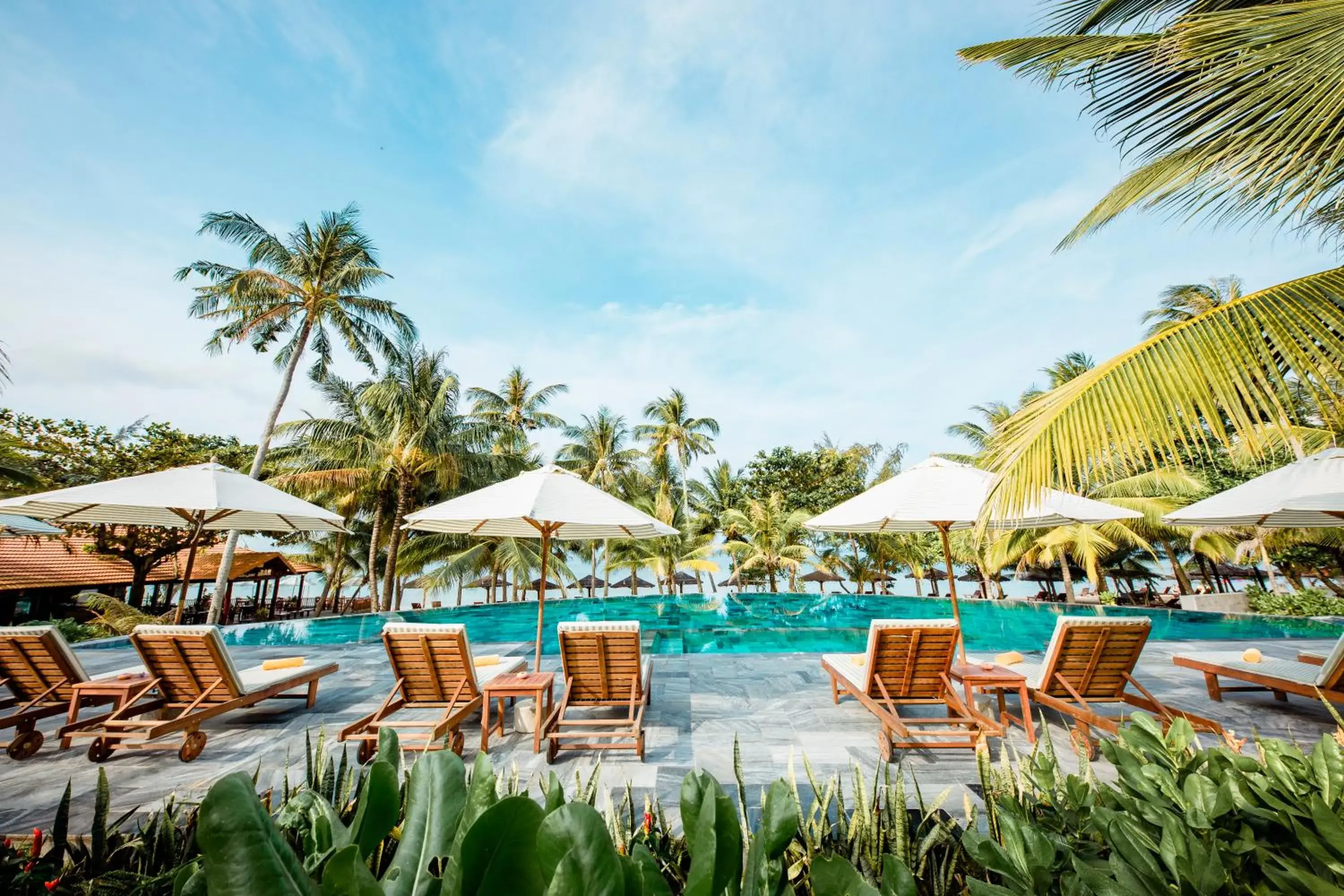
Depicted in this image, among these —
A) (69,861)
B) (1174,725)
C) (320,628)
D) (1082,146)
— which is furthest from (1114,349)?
(320,628)

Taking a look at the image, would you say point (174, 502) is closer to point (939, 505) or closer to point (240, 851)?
point (240, 851)

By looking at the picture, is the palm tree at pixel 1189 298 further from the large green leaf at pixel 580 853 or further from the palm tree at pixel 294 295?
the palm tree at pixel 294 295

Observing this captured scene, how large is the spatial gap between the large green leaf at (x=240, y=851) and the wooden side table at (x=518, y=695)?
3906 millimetres

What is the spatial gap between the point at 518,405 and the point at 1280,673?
23.4 meters

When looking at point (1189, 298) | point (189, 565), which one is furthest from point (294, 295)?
point (1189, 298)

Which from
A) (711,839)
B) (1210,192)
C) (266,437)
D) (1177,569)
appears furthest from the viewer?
(1177,569)

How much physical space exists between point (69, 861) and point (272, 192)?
38.8ft

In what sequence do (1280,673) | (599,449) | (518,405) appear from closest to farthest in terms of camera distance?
(1280,673) → (518,405) → (599,449)

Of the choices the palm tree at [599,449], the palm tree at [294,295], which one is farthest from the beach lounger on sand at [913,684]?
the palm tree at [599,449]

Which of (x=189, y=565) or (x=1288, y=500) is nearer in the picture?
(x=1288, y=500)

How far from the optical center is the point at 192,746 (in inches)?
149

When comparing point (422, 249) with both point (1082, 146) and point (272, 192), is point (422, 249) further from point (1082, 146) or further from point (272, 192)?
point (1082, 146)

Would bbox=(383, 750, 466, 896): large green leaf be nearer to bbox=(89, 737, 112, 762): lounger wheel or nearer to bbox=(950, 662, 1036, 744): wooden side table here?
bbox=(950, 662, 1036, 744): wooden side table

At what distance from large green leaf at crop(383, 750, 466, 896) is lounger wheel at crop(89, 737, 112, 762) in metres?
5.14
